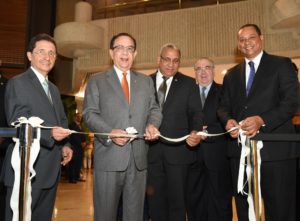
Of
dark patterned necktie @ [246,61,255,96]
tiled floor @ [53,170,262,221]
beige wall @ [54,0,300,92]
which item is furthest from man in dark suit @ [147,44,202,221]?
beige wall @ [54,0,300,92]

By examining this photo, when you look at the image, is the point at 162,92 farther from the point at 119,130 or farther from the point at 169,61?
the point at 119,130

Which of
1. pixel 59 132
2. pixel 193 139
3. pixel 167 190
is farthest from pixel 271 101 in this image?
pixel 59 132

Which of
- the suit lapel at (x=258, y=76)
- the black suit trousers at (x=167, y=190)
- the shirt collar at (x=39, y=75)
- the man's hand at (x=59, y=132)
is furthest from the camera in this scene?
the black suit trousers at (x=167, y=190)

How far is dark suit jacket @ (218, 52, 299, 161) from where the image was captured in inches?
93.4

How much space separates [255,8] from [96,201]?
5.92 m

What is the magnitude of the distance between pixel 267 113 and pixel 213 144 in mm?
913

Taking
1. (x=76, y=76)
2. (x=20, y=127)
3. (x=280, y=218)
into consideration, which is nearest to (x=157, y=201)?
(x=280, y=218)

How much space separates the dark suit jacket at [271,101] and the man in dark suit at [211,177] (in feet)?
1.77

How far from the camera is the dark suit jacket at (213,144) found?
3156 mm

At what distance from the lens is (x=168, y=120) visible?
2922 millimetres

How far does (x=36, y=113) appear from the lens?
83.0 inches

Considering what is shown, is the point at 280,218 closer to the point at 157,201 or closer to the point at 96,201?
the point at 157,201

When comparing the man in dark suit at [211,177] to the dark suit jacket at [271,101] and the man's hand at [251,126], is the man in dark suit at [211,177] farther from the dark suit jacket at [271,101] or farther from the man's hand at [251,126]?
the man's hand at [251,126]

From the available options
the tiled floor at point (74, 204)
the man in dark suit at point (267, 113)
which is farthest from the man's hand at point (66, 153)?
the tiled floor at point (74, 204)
